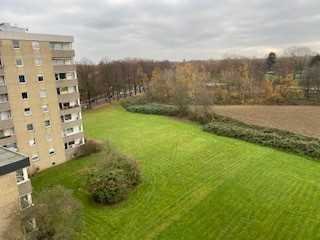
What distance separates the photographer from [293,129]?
41.3m

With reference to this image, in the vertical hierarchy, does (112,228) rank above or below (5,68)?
below

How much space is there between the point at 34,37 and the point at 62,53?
401 centimetres

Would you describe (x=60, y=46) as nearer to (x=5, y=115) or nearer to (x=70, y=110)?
(x=70, y=110)

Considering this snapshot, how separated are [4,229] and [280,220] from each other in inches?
707

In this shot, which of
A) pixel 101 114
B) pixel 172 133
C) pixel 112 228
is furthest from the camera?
pixel 101 114

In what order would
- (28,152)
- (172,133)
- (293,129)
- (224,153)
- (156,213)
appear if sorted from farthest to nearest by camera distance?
(172,133), (293,129), (224,153), (28,152), (156,213)

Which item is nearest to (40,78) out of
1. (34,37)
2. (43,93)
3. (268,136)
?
(43,93)

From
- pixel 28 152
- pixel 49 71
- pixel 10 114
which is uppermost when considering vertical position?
pixel 49 71

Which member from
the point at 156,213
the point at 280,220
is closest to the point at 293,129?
the point at 280,220

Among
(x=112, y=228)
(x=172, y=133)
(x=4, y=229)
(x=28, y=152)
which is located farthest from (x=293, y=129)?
(x=4, y=229)

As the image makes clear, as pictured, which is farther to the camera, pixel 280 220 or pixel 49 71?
pixel 49 71

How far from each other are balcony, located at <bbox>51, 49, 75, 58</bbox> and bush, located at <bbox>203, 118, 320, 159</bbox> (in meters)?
23.8

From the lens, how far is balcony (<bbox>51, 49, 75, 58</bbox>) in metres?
32.4

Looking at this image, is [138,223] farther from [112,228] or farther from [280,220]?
[280,220]
